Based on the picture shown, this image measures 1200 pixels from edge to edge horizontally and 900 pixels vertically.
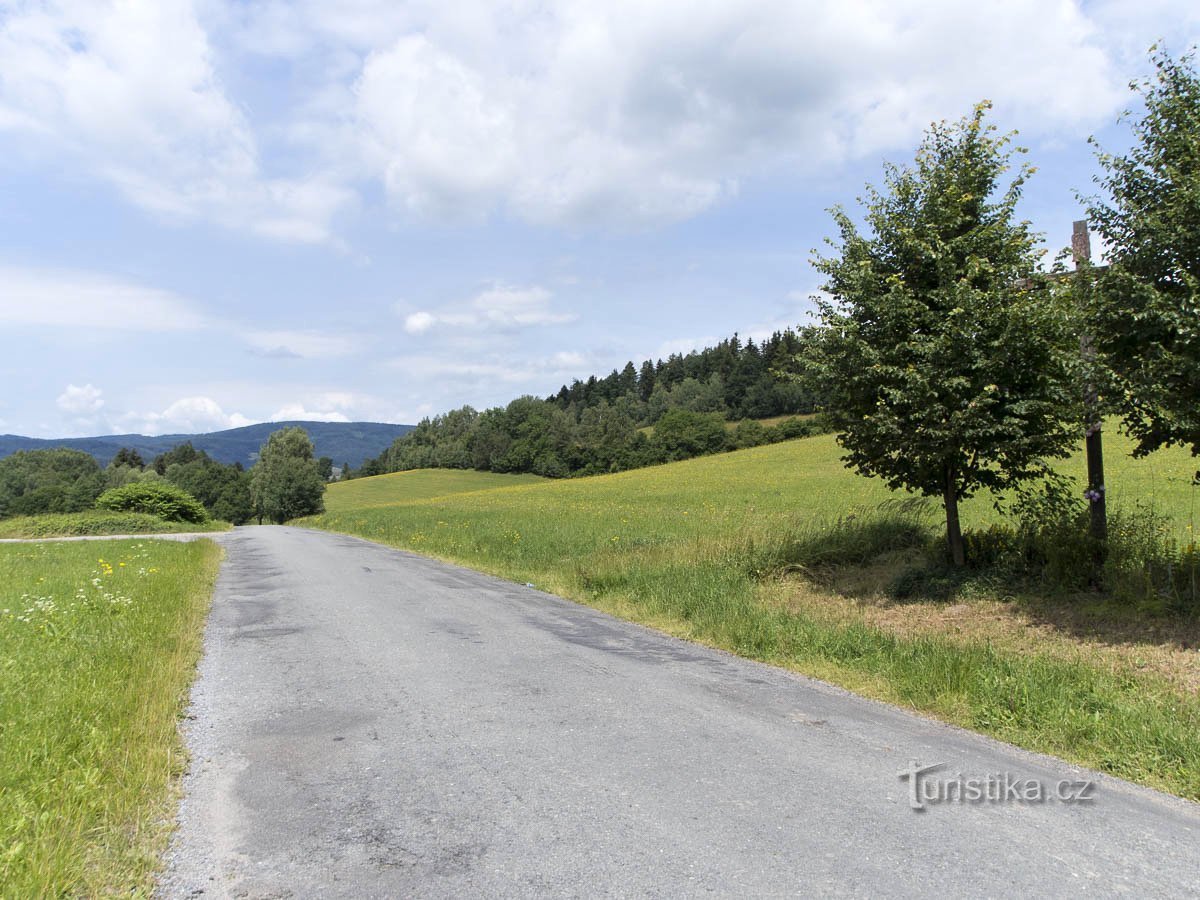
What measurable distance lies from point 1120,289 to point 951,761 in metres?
5.73

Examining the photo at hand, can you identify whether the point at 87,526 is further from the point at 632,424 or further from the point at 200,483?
the point at 632,424

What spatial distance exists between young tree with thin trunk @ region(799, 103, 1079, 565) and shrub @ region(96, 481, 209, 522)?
156 ft

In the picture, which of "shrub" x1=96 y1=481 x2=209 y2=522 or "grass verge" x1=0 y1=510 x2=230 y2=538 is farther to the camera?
"shrub" x1=96 y1=481 x2=209 y2=522

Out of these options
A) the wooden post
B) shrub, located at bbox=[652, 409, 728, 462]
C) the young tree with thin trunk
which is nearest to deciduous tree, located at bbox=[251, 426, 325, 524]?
shrub, located at bbox=[652, 409, 728, 462]

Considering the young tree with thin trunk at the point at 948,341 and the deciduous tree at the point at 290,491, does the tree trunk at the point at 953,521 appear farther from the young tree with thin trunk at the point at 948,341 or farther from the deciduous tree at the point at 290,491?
the deciduous tree at the point at 290,491

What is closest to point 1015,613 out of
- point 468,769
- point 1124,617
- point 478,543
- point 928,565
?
point 1124,617

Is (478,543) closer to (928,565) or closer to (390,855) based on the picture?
(928,565)

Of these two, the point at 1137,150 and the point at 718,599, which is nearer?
the point at 1137,150

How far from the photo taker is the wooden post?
838cm

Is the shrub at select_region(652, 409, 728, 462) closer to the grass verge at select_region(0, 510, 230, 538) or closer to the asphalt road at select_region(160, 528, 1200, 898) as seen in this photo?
the grass verge at select_region(0, 510, 230, 538)

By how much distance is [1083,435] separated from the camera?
968cm

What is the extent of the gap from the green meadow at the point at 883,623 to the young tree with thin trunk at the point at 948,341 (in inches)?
83.4

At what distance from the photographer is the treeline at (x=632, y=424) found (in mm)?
91062

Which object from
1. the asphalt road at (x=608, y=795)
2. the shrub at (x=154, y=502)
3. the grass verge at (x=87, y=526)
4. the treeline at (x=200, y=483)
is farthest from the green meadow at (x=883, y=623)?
the treeline at (x=200, y=483)
